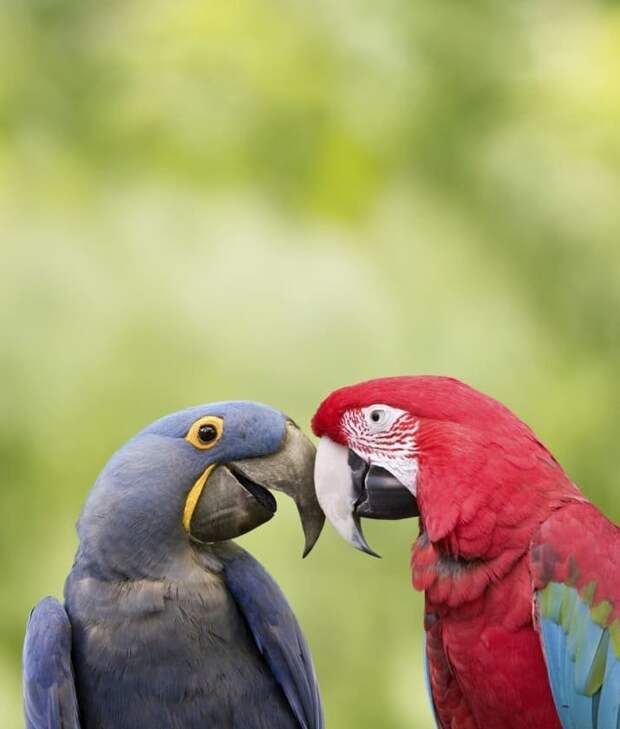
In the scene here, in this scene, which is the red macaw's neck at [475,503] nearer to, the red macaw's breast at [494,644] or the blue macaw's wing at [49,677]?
the red macaw's breast at [494,644]

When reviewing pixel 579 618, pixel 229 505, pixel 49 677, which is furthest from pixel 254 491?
pixel 579 618

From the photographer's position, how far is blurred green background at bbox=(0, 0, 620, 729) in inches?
123

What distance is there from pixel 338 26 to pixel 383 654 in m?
1.99

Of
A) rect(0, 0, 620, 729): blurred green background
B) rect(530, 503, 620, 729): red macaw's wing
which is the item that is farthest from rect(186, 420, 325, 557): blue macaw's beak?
rect(0, 0, 620, 729): blurred green background

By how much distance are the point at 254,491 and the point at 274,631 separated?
0.73ft

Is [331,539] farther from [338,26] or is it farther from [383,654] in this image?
[338,26]

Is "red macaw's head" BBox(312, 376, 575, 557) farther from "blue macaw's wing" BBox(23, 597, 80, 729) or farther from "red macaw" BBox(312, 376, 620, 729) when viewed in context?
"blue macaw's wing" BBox(23, 597, 80, 729)

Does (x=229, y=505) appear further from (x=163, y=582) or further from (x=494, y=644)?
(x=494, y=644)

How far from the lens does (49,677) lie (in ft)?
5.35

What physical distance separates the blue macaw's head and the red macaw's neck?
188 millimetres

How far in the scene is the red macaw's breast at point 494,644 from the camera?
1.59 m

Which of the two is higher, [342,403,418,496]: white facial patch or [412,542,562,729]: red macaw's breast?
[342,403,418,496]: white facial patch

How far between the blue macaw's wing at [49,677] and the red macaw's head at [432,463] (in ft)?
1.36

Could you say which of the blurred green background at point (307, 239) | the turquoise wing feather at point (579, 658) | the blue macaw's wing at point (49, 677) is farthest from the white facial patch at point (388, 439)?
the blurred green background at point (307, 239)
